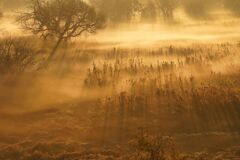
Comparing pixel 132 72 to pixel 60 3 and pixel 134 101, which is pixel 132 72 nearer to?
pixel 134 101

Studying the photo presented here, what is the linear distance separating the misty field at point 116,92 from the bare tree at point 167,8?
203 inches

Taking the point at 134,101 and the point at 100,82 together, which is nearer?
the point at 134,101

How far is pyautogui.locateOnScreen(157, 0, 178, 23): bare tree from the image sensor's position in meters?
39.4

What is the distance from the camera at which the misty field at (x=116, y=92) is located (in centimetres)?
1441

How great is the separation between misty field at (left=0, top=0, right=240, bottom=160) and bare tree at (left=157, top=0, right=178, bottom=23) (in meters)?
5.16

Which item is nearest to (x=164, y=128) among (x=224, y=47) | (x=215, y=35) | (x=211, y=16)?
(x=224, y=47)

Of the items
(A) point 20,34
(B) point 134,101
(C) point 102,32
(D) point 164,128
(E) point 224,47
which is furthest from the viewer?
(C) point 102,32

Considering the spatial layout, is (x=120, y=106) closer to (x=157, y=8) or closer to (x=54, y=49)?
(x=54, y=49)

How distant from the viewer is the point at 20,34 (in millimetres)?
31297

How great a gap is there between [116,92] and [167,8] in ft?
79.9

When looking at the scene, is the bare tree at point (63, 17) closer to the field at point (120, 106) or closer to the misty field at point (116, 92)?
the misty field at point (116, 92)

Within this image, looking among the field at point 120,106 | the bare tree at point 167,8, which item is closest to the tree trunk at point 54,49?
the field at point 120,106

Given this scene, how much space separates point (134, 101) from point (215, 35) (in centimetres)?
1616

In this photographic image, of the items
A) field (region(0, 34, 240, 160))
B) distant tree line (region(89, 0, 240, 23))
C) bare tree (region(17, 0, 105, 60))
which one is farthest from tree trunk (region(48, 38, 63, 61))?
distant tree line (region(89, 0, 240, 23))
